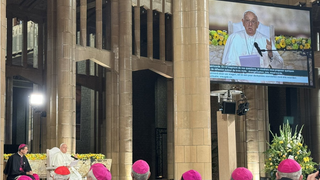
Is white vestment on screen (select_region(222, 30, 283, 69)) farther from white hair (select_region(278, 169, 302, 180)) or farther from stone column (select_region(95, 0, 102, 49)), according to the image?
white hair (select_region(278, 169, 302, 180))

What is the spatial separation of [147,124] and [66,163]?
12.9 m

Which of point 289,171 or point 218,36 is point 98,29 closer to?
point 218,36

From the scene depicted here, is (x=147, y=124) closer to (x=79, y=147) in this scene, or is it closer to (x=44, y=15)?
(x=79, y=147)

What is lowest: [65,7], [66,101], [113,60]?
[66,101]

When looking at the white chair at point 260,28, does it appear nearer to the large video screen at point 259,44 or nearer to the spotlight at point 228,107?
the large video screen at point 259,44

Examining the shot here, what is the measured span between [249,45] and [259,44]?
450 mm

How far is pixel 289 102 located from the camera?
25.4 metres

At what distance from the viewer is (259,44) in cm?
1828

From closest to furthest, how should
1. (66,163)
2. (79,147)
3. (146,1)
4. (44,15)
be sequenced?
(66,163), (146,1), (44,15), (79,147)

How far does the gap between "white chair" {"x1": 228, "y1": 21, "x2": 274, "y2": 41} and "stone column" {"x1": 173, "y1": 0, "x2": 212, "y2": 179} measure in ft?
23.8

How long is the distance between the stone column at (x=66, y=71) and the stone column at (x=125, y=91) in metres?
2.07

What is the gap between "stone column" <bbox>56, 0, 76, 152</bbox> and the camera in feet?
55.2

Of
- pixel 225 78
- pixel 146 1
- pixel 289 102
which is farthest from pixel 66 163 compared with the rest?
pixel 289 102

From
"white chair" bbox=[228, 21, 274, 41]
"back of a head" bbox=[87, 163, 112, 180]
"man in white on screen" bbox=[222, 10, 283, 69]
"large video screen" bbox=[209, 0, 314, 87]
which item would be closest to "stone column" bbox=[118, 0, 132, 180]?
"large video screen" bbox=[209, 0, 314, 87]
